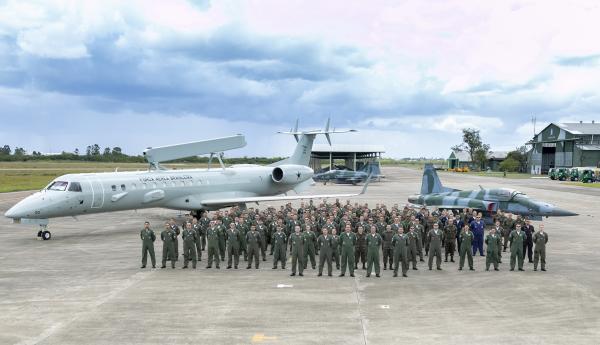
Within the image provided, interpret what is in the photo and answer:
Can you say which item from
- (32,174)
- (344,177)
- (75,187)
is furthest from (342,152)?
(75,187)

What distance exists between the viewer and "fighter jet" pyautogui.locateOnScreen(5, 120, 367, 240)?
Answer: 19734 millimetres

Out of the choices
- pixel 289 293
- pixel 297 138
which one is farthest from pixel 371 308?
→ pixel 297 138

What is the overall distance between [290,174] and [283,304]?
19.1 m

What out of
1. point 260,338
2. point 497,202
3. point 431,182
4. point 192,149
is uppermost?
point 192,149

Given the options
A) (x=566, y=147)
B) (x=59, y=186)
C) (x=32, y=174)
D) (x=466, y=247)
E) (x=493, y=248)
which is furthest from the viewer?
(x=566, y=147)

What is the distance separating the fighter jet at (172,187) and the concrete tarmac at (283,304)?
3143mm

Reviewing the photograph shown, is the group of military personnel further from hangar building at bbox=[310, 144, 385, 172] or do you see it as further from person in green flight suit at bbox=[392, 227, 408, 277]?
hangar building at bbox=[310, 144, 385, 172]

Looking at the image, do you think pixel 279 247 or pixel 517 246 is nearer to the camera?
pixel 517 246

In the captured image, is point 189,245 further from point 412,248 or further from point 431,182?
point 431,182

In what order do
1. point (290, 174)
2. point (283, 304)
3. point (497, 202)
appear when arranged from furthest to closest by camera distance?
point (290, 174) → point (497, 202) → point (283, 304)

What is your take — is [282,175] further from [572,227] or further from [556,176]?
[556,176]

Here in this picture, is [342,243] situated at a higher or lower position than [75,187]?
lower

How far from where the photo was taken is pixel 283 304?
11.0 metres

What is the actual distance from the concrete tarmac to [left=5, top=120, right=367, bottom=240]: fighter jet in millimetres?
3143
